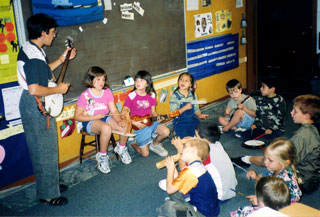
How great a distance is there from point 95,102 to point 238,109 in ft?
5.61

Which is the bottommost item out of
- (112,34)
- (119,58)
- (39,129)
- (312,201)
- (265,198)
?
(312,201)

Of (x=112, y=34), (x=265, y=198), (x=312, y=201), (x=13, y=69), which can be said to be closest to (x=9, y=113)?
(x=13, y=69)

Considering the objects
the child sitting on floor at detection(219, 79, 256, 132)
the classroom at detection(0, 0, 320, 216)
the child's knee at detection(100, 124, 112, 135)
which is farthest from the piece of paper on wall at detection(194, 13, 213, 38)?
the child's knee at detection(100, 124, 112, 135)

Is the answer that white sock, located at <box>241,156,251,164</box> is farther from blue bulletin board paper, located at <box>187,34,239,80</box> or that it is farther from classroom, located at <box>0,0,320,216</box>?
blue bulletin board paper, located at <box>187,34,239,80</box>

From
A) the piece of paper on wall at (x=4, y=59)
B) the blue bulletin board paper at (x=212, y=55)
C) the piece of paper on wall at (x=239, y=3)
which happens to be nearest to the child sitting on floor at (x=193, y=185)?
the piece of paper on wall at (x=4, y=59)

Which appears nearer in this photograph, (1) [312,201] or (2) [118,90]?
(1) [312,201]

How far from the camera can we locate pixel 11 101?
276 cm

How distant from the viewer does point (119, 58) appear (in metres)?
3.56

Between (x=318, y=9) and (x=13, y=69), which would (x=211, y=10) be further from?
(x=13, y=69)

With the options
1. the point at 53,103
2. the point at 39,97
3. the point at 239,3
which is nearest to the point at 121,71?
the point at 53,103

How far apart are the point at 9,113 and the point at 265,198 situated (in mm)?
2129

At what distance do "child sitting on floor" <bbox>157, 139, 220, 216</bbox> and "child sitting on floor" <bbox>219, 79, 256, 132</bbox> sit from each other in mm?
1806

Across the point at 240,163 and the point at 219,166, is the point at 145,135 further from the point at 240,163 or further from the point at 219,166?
the point at 219,166

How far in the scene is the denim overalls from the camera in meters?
3.52
